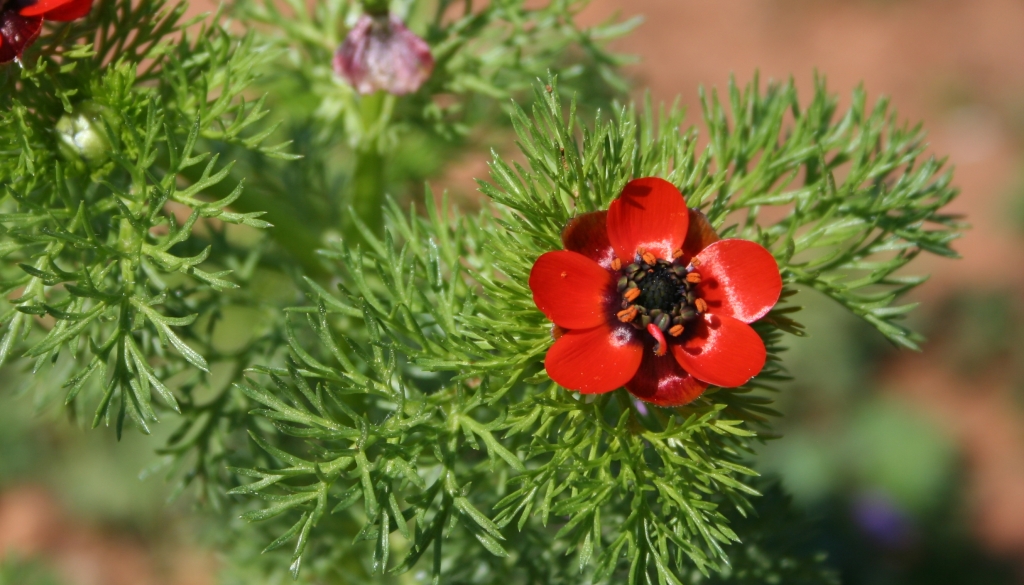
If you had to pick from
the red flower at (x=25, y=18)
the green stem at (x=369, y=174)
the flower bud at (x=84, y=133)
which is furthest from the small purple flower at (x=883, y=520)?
the red flower at (x=25, y=18)

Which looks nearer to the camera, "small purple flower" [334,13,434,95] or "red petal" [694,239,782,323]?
"red petal" [694,239,782,323]

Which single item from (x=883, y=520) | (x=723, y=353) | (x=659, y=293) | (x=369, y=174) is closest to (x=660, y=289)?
(x=659, y=293)

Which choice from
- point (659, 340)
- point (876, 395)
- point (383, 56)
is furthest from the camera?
point (876, 395)

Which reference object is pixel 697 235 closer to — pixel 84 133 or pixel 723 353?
pixel 723 353

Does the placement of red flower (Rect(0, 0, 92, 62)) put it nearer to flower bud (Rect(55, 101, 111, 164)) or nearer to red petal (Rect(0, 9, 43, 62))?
red petal (Rect(0, 9, 43, 62))

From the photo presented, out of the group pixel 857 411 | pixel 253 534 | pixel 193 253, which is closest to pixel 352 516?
pixel 253 534

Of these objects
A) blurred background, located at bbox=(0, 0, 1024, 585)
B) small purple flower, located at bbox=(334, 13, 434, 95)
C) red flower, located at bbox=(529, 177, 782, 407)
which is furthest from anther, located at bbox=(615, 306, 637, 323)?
blurred background, located at bbox=(0, 0, 1024, 585)
